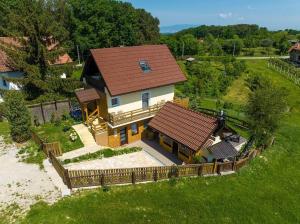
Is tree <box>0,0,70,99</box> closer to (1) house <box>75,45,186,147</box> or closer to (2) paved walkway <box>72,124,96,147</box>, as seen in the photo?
(1) house <box>75,45,186,147</box>

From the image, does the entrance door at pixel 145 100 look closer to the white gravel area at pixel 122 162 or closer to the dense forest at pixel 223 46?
the white gravel area at pixel 122 162

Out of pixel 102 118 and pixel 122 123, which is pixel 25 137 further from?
pixel 122 123

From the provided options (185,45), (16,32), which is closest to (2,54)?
(16,32)

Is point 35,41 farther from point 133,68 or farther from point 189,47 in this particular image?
point 189,47

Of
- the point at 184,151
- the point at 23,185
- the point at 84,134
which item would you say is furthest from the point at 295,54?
the point at 23,185

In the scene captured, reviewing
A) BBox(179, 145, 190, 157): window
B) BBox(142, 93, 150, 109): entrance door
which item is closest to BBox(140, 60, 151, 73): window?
BBox(142, 93, 150, 109): entrance door

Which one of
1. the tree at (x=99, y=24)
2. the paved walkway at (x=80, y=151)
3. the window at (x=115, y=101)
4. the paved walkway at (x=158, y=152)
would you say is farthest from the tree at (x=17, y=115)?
the tree at (x=99, y=24)
